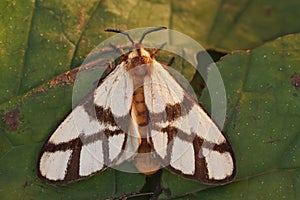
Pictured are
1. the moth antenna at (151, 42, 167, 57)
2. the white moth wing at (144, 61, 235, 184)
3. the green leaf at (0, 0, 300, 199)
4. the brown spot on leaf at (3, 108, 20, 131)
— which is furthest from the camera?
the moth antenna at (151, 42, 167, 57)

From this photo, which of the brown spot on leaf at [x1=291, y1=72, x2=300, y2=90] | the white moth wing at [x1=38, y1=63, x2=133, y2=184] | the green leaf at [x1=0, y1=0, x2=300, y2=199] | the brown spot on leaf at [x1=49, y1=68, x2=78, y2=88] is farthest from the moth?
the brown spot on leaf at [x1=291, y1=72, x2=300, y2=90]

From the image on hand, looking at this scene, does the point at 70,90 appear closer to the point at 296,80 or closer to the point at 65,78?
the point at 65,78

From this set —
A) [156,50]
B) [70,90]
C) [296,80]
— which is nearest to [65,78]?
[70,90]

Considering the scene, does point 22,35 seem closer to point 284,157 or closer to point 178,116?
point 178,116

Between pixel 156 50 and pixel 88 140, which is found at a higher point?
pixel 156 50

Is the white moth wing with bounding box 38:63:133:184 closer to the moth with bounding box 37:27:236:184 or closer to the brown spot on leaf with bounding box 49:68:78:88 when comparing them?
the moth with bounding box 37:27:236:184

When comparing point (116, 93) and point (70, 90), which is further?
point (70, 90)

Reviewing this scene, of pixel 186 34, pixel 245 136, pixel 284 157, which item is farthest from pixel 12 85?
pixel 284 157
